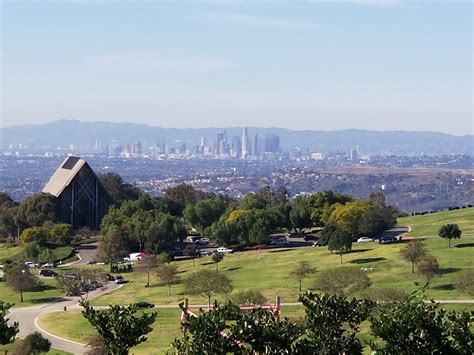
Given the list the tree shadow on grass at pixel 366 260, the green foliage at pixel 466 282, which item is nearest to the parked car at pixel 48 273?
the tree shadow on grass at pixel 366 260

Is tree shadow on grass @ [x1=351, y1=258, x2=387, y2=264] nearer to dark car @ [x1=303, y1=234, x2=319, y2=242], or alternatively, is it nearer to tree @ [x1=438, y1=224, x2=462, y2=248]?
tree @ [x1=438, y1=224, x2=462, y2=248]

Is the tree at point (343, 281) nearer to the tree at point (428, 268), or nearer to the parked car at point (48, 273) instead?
the tree at point (428, 268)

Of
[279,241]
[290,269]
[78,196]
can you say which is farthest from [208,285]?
[78,196]

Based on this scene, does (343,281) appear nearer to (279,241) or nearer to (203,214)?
(279,241)

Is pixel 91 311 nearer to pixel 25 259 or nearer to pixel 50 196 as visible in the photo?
pixel 25 259

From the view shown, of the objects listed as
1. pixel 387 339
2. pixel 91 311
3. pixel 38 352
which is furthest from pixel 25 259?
pixel 387 339
